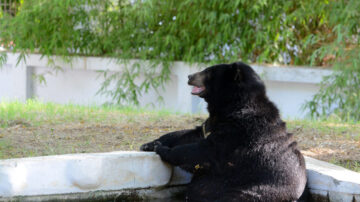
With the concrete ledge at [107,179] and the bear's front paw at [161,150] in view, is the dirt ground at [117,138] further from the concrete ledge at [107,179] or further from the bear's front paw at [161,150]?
the bear's front paw at [161,150]

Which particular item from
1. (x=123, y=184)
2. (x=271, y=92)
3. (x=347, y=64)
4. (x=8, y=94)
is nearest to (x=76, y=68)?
(x=8, y=94)

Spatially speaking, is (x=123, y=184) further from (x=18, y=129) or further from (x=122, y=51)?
(x=122, y=51)

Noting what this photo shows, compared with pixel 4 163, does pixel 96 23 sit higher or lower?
higher

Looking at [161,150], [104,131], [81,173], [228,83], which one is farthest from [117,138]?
[228,83]

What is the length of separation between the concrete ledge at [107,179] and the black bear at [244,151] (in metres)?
0.22

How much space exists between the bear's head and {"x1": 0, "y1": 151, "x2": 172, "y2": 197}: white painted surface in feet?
1.95

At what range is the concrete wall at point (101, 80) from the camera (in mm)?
8742

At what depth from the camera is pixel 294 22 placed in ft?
29.9

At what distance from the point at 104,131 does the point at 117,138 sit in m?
0.30

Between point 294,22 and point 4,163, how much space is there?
21.6ft

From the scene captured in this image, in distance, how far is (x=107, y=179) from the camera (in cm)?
378

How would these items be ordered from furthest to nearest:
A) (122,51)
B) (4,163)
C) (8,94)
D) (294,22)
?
(8,94) → (122,51) → (294,22) → (4,163)

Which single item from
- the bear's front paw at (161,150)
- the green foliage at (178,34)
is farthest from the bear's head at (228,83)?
the green foliage at (178,34)

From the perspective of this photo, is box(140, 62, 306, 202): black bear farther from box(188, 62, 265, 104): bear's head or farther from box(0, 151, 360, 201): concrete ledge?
box(0, 151, 360, 201): concrete ledge
